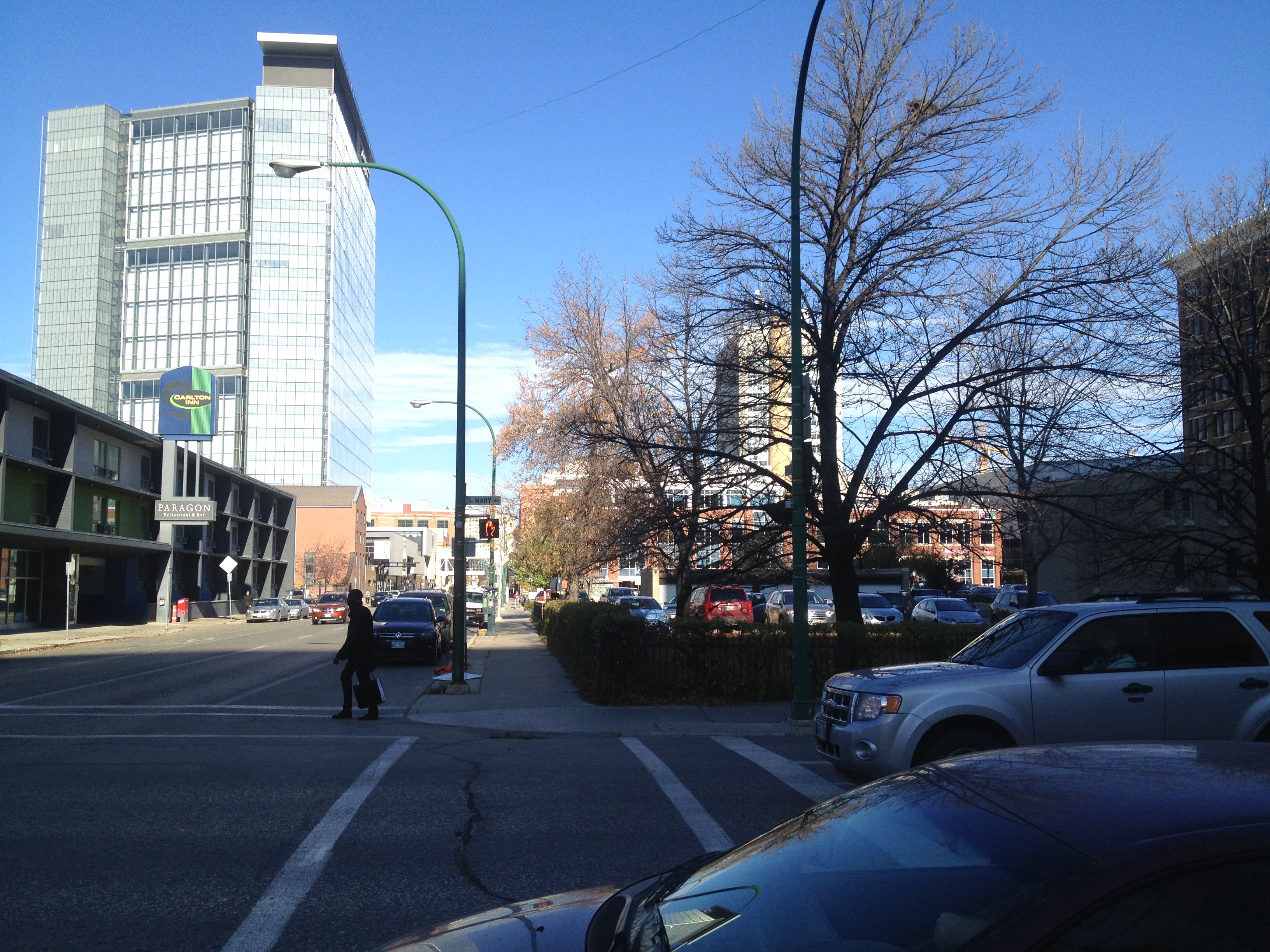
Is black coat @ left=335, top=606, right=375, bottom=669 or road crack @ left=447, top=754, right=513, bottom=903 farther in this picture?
black coat @ left=335, top=606, right=375, bottom=669

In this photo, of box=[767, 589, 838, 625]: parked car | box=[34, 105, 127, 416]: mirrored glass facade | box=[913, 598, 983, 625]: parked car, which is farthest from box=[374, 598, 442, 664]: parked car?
box=[34, 105, 127, 416]: mirrored glass facade

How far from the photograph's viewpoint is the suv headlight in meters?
7.88

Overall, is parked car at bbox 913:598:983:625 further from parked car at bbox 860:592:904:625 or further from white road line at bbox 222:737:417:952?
white road line at bbox 222:737:417:952

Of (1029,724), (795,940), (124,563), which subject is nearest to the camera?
(795,940)

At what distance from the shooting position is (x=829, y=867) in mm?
2508

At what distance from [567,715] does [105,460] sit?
42525 mm

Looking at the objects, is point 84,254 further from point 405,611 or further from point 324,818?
point 324,818

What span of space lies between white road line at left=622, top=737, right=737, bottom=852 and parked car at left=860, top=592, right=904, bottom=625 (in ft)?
74.3

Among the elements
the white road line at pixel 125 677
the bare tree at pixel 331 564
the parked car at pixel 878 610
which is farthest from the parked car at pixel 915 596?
the bare tree at pixel 331 564

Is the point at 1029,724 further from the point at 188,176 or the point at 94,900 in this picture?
the point at 188,176

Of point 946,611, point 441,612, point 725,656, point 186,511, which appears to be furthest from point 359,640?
point 186,511

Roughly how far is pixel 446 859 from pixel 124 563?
180 feet

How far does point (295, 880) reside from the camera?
6.01 meters

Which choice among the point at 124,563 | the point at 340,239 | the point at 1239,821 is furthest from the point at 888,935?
the point at 340,239
